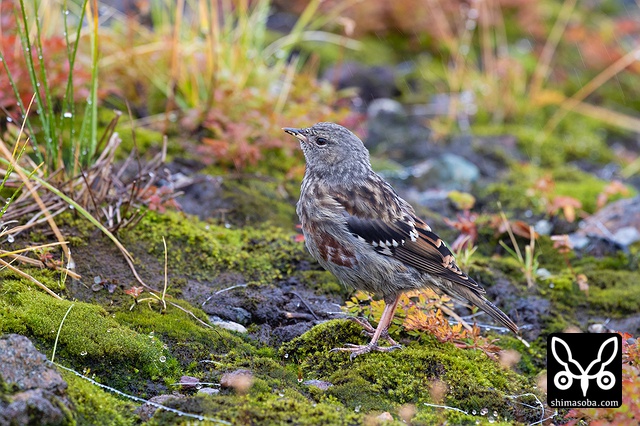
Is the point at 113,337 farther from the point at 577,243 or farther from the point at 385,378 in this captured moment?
the point at 577,243

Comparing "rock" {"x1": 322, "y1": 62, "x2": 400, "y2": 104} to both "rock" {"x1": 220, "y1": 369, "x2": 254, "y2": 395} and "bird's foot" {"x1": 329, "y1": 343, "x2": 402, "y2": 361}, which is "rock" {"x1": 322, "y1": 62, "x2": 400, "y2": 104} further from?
"rock" {"x1": 220, "y1": 369, "x2": 254, "y2": 395}

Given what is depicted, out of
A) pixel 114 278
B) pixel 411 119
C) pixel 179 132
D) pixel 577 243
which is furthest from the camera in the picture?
pixel 411 119

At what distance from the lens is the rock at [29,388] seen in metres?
3.15

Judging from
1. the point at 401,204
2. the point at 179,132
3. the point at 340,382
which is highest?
the point at 179,132

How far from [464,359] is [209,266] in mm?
1927

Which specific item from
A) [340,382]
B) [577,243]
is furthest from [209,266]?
[577,243]

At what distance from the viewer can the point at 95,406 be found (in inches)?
142

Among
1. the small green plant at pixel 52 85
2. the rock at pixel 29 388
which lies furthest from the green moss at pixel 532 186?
the rock at pixel 29 388

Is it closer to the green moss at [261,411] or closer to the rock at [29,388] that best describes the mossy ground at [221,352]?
the green moss at [261,411]

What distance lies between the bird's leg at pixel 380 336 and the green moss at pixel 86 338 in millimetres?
1102

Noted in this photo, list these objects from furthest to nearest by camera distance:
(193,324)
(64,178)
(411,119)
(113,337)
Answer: (411,119)
(64,178)
(193,324)
(113,337)

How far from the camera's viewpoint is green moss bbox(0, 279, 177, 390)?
157 inches

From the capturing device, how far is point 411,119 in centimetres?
Result: 961

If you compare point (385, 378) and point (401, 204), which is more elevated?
point (401, 204)
